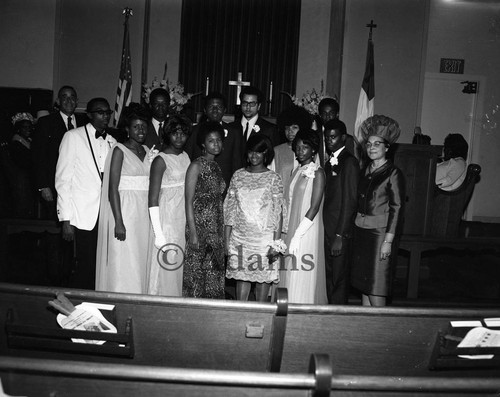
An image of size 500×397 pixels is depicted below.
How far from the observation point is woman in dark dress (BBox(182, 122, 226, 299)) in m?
3.79

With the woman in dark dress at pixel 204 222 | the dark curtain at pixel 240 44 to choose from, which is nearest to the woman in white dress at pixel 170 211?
the woman in dark dress at pixel 204 222

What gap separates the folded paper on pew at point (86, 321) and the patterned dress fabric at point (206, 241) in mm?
1687

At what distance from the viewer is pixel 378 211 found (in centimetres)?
378

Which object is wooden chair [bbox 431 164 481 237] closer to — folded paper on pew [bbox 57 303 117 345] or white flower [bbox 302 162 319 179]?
white flower [bbox 302 162 319 179]

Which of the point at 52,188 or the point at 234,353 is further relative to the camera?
the point at 52,188

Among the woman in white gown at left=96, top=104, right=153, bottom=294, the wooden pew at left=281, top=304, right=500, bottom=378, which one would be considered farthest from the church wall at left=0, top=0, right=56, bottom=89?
the wooden pew at left=281, top=304, right=500, bottom=378

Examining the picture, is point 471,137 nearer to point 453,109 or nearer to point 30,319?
point 453,109

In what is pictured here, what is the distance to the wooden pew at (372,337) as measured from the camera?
2.20 meters

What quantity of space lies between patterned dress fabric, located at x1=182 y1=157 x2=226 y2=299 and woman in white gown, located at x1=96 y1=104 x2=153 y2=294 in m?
0.34

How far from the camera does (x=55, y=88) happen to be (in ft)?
30.0

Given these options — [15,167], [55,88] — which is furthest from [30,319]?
[55,88]

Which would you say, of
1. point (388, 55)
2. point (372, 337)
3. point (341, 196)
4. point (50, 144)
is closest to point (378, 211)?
point (341, 196)

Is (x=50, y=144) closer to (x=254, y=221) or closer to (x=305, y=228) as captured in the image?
(x=254, y=221)

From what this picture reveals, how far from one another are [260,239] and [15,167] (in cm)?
335
